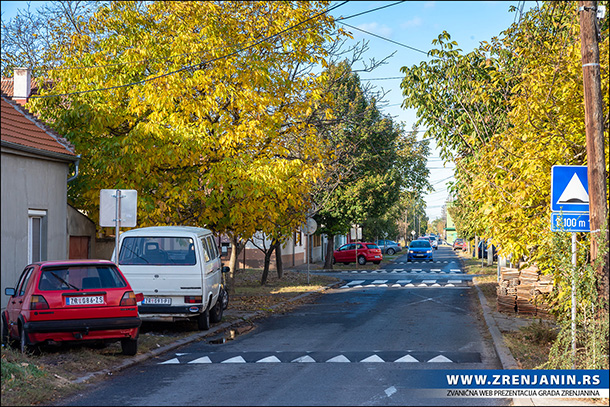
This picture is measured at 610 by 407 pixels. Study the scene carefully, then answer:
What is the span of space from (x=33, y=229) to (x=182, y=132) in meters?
3.93

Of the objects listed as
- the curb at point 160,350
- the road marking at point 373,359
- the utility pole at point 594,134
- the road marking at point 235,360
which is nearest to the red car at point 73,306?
the curb at point 160,350

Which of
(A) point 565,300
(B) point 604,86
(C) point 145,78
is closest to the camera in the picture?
(A) point 565,300

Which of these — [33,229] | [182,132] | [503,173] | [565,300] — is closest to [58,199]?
[33,229]

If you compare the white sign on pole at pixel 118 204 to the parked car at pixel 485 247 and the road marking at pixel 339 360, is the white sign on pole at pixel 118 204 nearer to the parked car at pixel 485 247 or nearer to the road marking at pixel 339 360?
the road marking at pixel 339 360

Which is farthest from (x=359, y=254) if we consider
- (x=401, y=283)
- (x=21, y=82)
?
(x=21, y=82)

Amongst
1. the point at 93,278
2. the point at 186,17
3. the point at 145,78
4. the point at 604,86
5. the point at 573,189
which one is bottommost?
the point at 93,278

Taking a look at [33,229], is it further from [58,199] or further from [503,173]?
[503,173]

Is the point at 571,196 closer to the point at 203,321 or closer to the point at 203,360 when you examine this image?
the point at 203,360

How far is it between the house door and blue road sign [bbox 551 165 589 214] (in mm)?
13866

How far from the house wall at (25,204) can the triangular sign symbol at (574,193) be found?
9.71 meters

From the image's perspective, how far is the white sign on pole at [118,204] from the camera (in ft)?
43.8

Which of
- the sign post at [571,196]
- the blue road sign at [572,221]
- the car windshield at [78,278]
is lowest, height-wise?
the car windshield at [78,278]

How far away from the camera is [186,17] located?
18.5 metres

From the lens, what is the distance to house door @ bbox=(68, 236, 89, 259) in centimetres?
1941
